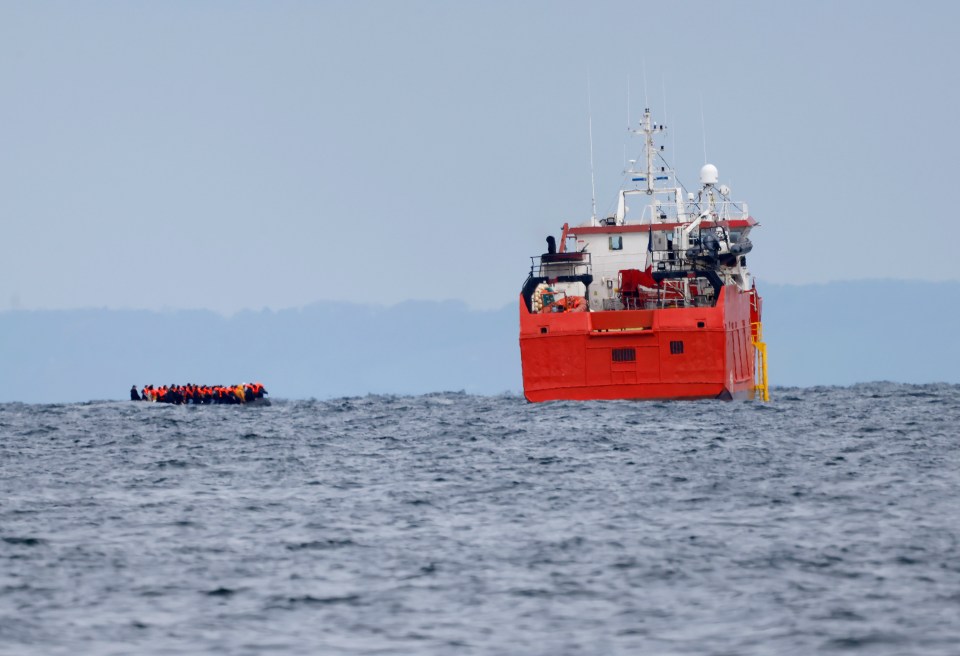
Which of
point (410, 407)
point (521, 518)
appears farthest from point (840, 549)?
point (410, 407)

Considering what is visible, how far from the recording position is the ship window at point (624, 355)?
50750 millimetres

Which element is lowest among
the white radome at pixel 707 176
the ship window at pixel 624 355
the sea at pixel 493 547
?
the sea at pixel 493 547

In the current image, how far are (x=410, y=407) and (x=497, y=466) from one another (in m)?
34.2

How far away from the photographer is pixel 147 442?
139 ft

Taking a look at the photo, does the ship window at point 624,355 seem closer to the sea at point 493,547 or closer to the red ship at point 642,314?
the red ship at point 642,314

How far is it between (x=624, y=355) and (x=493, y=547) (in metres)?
A: 30.5

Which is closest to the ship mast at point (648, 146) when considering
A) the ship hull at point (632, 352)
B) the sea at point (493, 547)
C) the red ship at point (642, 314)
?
the red ship at point (642, 314)

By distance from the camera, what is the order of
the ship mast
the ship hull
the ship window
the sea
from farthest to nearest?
A: the ship mast, the ship window, the ship hull, the sea

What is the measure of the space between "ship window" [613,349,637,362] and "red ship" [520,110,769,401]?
0.11ft

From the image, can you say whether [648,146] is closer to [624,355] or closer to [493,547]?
[624,355]

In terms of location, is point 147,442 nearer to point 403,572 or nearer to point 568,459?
point 568,459

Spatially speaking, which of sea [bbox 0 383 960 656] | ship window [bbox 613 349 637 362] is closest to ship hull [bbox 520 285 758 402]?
ship window [bbox 613 349 637 362]

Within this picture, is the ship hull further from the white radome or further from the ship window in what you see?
the white radome

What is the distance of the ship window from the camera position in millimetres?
50750
